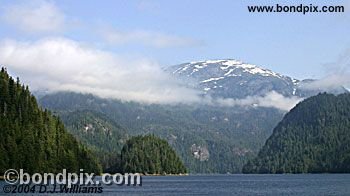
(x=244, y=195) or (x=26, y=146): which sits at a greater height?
(x=26, y=146)

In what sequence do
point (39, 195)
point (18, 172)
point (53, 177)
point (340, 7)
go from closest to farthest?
1. point (340, 7)
2. point (39, 195)
3. point (18, 172)
4. point (53, 177)

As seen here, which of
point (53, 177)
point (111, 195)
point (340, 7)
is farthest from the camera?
point (53, 177)

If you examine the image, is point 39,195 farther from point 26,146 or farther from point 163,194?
point 26,146

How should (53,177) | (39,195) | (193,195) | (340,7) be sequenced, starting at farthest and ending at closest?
(53,177) → (193,195) → (39,195) → (340,7)

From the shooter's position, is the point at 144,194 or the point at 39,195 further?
the point at 144,194

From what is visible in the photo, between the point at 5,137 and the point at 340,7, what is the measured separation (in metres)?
128

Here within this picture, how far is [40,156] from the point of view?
Answer: 647 ft

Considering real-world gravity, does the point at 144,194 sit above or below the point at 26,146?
below

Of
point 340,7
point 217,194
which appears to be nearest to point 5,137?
point 217,194

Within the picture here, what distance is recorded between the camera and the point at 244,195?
145000 millimetres

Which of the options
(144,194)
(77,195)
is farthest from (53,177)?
(77,195)

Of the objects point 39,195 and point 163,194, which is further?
point 163,194

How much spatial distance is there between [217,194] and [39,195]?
1744 inches

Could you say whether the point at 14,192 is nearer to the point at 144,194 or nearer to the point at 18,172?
the point at 144,194
